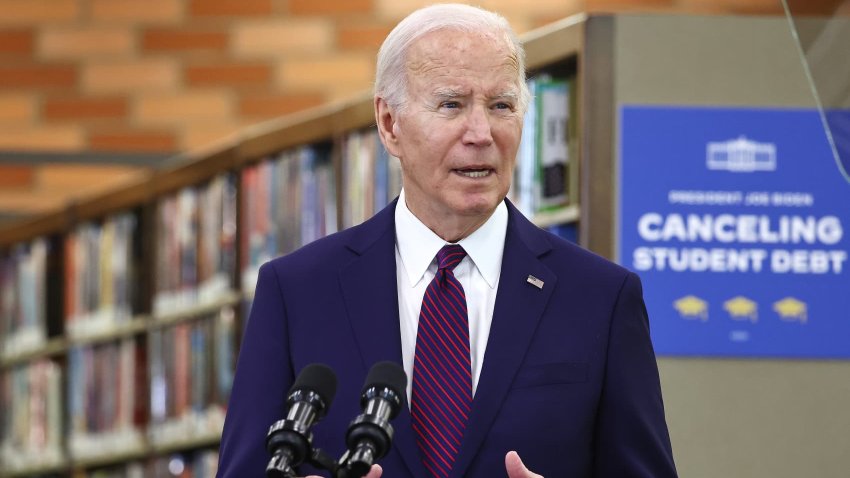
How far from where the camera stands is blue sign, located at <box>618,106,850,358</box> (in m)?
3.34

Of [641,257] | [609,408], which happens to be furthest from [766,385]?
[609,408]

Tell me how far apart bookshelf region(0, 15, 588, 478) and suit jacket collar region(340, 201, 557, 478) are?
143 cm

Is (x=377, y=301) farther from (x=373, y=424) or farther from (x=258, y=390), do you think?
(x=373, y=424)

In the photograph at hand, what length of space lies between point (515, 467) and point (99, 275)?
4493 millimetres

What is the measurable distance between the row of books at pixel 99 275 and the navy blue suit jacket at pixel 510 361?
389 cm

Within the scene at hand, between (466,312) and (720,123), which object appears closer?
(466,312)

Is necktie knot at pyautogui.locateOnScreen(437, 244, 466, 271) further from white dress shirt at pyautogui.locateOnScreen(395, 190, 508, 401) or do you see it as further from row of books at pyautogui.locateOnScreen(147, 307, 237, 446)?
row of books at pyautogui.locateOnScreen(147, 307, 237, 446)

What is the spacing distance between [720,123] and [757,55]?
0.18m

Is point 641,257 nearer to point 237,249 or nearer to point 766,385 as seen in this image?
point 766,385

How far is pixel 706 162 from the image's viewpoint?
3387 mm

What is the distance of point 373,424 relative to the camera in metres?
1.54

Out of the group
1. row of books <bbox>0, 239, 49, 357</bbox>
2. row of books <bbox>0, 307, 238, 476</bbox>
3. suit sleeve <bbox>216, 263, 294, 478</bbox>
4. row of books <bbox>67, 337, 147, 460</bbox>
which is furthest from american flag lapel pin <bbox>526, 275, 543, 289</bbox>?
row of books <bbox>0, 239, 49, 357</bbox>

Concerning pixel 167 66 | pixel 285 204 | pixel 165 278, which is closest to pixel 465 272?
pixel 285 204

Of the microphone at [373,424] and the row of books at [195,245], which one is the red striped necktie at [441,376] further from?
the row of books at [195,245]
